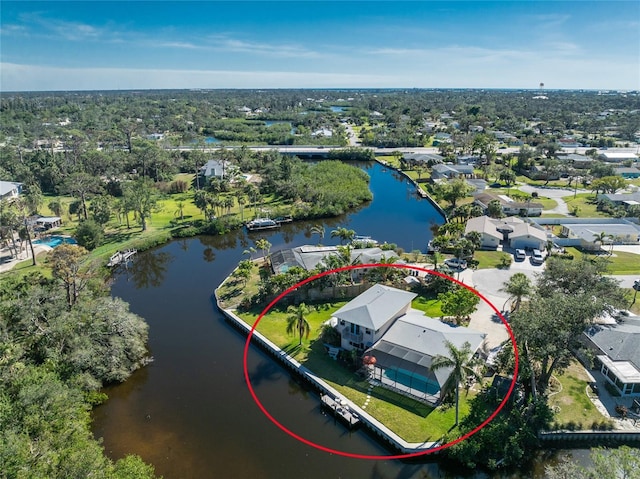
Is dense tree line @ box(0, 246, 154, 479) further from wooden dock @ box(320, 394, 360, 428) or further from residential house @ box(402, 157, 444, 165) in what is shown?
residential house @ box(402, 157, 444, 165)

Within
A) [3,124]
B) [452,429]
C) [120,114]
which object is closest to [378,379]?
[452,429]

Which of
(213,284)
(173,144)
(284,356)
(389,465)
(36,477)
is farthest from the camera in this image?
(173,144)

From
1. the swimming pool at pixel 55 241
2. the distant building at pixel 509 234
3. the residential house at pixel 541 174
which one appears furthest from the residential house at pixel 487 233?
the swimming pool at pixel 55 241

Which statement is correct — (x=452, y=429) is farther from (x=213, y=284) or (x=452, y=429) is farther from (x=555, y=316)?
(x=213, y=284)

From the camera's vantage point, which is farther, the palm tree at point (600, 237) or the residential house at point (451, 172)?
the residential house at point (451, 172)

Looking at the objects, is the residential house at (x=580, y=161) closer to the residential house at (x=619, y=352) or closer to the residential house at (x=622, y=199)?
the residential house at (x=622, y=199)

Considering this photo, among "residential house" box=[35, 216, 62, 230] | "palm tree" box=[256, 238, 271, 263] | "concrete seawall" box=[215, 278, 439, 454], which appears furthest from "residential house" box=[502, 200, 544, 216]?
"residential house" box=[35, 216, 62, 230]
